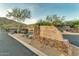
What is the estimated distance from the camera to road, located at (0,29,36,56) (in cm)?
117

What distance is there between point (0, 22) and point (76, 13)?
61 cm

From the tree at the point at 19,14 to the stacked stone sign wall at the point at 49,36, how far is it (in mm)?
127

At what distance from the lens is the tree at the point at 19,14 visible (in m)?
1.20

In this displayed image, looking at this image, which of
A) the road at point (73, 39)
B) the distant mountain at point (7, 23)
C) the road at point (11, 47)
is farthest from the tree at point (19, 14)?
the road at point (73, 39)

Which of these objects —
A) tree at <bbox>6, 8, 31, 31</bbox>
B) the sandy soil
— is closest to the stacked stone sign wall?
the sandy soil

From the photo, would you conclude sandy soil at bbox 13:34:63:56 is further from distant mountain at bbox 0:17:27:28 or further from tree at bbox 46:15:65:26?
tree at bbox 46:15:65:26

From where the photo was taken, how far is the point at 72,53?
116 centimetres

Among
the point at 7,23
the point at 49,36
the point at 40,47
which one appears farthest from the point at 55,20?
the point at 7,23

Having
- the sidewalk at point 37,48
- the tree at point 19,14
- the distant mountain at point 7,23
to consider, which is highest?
the tree at point 19,14

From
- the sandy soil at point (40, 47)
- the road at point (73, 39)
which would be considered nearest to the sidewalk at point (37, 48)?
the sandy soil at point (40, 47)

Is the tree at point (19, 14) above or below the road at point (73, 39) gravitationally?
above

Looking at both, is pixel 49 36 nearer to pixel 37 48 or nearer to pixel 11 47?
pixel 37 48

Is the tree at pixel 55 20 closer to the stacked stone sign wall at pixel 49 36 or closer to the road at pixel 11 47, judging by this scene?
the stacked stone sign wall at pixel 49 36

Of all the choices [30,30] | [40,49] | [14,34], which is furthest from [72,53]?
[14,34]
